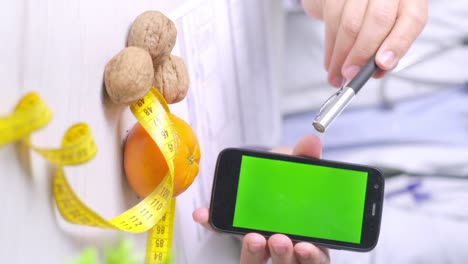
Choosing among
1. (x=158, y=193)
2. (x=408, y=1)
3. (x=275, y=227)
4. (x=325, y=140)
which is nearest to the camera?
(x=158, y=193)

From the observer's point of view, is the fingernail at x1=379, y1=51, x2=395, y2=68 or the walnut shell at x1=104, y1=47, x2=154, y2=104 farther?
the fingernail at x1=379, y1=51, x2=395, y2=68

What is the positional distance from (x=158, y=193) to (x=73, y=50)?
0.43ft

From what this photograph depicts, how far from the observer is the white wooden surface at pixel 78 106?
13.7 inches

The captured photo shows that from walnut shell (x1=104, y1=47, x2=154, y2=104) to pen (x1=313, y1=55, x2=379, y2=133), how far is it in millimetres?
184

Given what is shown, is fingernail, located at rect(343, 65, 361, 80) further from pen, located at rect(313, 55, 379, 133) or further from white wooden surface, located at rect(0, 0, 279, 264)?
white wooden surface, located at rect(0, 0, 279, 264)

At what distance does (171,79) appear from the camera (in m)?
0.50

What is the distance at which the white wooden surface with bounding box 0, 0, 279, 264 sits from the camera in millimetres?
348

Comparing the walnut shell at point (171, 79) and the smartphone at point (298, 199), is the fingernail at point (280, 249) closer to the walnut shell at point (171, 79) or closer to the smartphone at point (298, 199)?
the smartphone at point (298, 199)

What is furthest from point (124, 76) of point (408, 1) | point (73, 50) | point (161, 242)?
point (408, 1)

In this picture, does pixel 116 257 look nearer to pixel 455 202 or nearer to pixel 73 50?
pixel 73 50

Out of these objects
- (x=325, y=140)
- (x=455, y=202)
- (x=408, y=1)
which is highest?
(x=408, y=1)

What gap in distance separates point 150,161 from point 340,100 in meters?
0.21

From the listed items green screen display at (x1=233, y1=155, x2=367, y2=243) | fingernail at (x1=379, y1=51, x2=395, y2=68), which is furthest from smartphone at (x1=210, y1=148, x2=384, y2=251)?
fingernail at (x1=379, y1=51, x2=395, y2=68)

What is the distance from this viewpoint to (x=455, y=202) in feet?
3.16
